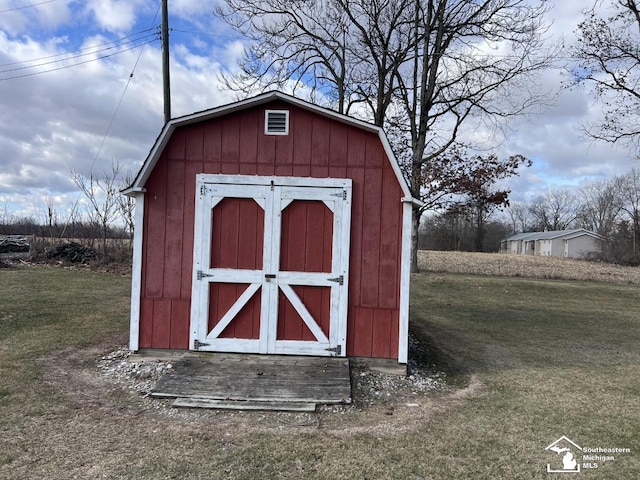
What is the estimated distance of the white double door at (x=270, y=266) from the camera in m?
5.53

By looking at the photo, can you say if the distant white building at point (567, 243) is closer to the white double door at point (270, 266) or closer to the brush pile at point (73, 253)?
the brush pile at point (73, 253)

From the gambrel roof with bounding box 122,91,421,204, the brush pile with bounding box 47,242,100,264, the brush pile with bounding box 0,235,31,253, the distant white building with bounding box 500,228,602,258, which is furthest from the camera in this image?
the distant white building with bounding box 500,228,602,258

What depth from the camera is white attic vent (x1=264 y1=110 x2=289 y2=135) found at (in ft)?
18.2

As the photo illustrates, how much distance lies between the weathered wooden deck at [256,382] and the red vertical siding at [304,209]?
1.19ft

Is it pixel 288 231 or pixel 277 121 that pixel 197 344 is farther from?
pixel 277 121

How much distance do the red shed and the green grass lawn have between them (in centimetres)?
122

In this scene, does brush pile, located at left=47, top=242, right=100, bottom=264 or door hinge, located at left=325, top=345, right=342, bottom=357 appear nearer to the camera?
door hinge, located at left=325, top=345, right=342, bottom=357

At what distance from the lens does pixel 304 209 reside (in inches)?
219

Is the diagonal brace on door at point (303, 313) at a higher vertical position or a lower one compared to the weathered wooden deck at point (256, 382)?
higher

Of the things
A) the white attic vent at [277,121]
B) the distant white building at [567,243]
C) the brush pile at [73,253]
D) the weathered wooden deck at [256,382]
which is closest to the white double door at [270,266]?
the weathered wooden deck at [256,382]

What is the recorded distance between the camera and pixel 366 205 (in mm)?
5555

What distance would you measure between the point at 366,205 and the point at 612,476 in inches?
139

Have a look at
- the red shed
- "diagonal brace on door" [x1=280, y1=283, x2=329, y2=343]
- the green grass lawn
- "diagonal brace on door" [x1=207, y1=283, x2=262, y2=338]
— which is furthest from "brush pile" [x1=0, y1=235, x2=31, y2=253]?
"diagonal brace on door" [x1=280, y1=283, x2=329, y2=343]

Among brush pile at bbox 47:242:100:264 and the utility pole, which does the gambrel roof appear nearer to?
the utility pole
